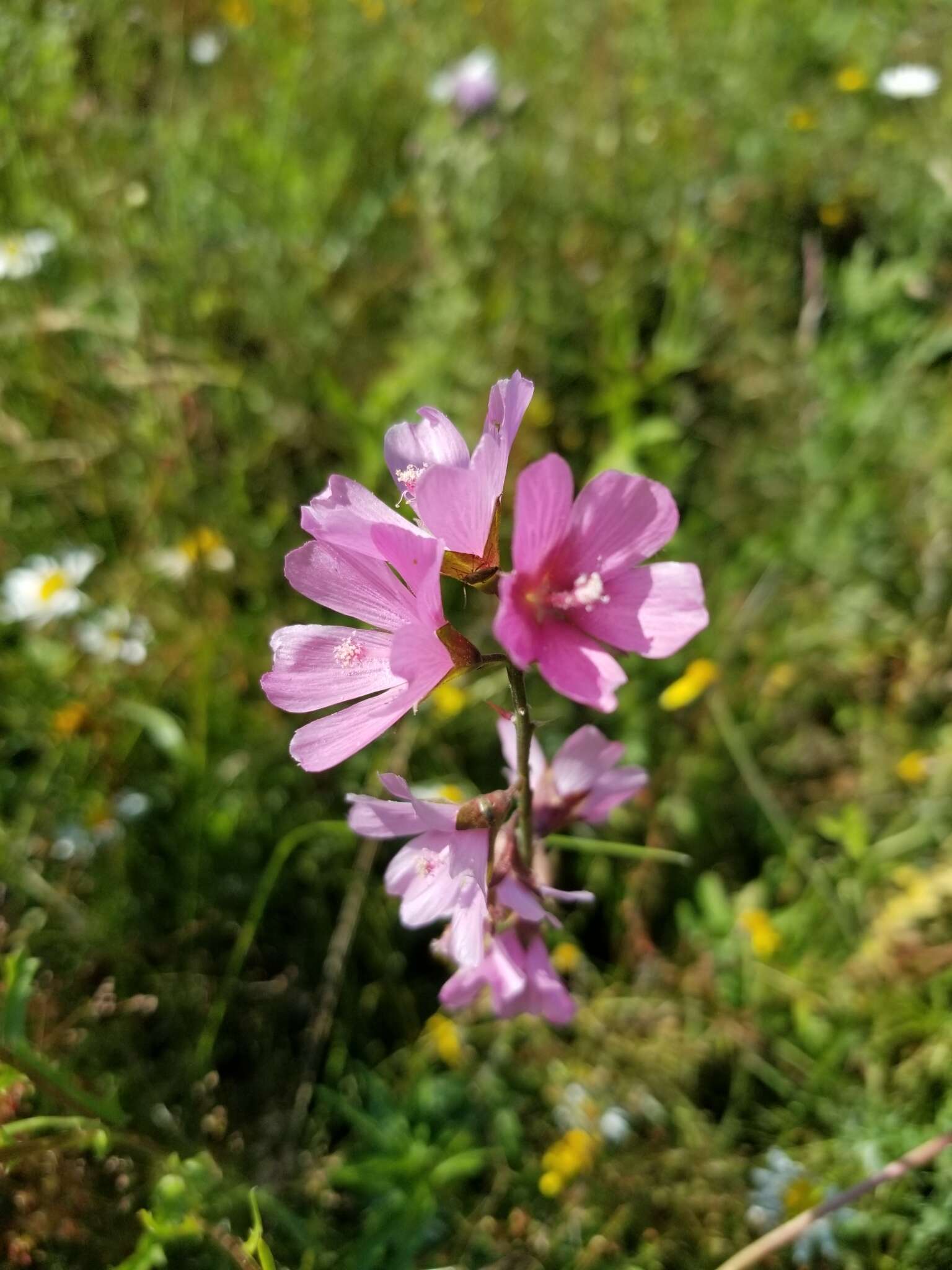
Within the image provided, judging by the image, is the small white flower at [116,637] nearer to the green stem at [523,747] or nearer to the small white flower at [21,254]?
the small white flower at [21,254]

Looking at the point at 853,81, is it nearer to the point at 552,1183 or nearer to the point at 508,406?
the point at 508,406

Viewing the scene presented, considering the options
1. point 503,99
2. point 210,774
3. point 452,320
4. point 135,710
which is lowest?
point 210,774

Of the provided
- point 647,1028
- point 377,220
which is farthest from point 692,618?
point 377,220

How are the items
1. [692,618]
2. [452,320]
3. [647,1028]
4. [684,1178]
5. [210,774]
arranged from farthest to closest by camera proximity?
[452,320], [210,774], [647,1028], [684,1178], [692,618]

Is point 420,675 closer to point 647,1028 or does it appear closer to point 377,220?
point 647,1028

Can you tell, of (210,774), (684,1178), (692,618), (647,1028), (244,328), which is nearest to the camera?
(692,618)

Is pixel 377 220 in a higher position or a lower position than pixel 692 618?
higher

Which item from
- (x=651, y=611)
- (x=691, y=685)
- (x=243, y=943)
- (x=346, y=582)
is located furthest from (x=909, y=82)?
(x=243, y=943)

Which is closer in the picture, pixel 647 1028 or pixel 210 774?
pixel 647 1028
